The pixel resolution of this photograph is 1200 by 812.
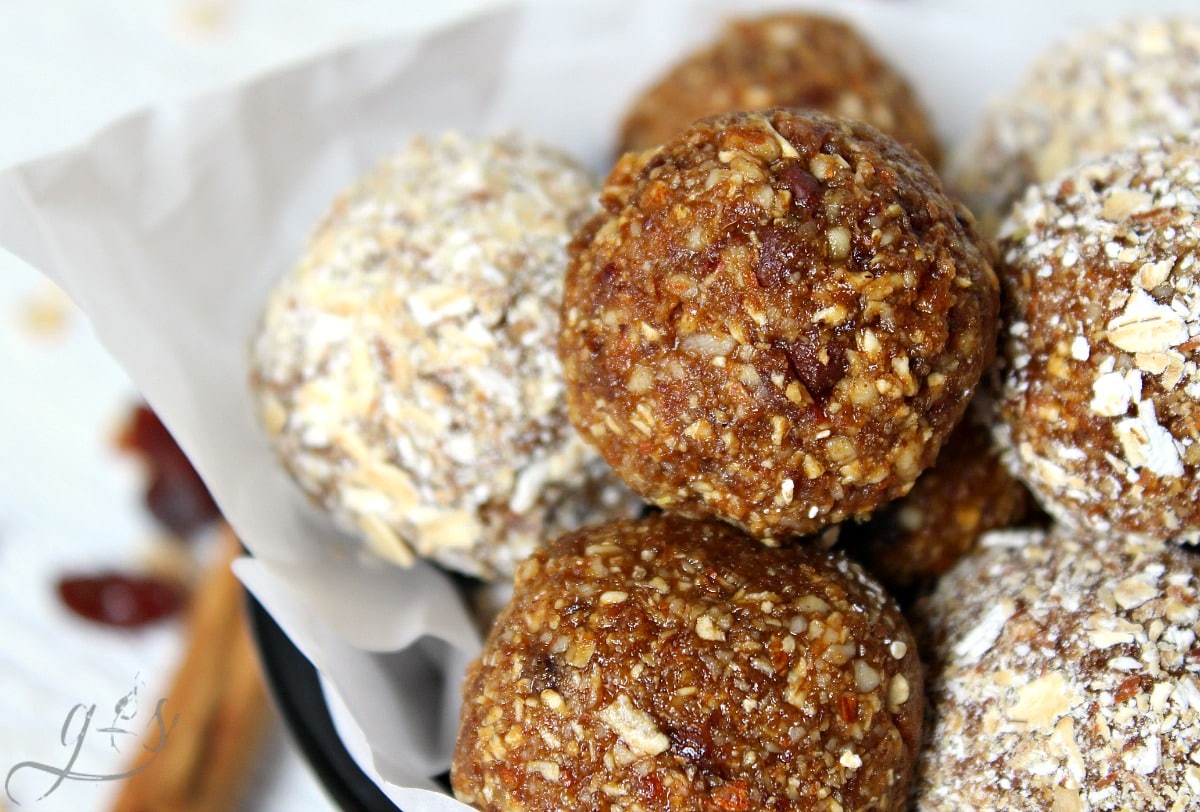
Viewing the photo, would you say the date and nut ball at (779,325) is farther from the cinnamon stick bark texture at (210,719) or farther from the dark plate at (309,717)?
the cinnamon stick bark texture at (210,719)

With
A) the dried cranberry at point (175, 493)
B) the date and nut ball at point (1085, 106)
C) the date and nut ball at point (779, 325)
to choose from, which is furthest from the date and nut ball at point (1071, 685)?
the dried cranberry at point (175, 493)

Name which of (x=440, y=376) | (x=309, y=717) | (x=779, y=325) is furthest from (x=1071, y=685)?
(x=309, y=717)

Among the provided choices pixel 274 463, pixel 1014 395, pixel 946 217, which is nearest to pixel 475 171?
pixel 274 463

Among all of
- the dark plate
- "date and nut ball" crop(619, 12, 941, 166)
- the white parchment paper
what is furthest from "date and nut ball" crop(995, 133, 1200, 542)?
the dark plate

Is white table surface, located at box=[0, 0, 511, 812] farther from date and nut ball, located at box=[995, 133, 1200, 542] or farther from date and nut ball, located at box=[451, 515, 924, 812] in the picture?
date and nut ball, located at box=[995, 133, 1200, 542]

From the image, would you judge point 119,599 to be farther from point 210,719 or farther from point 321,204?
point 321,204
